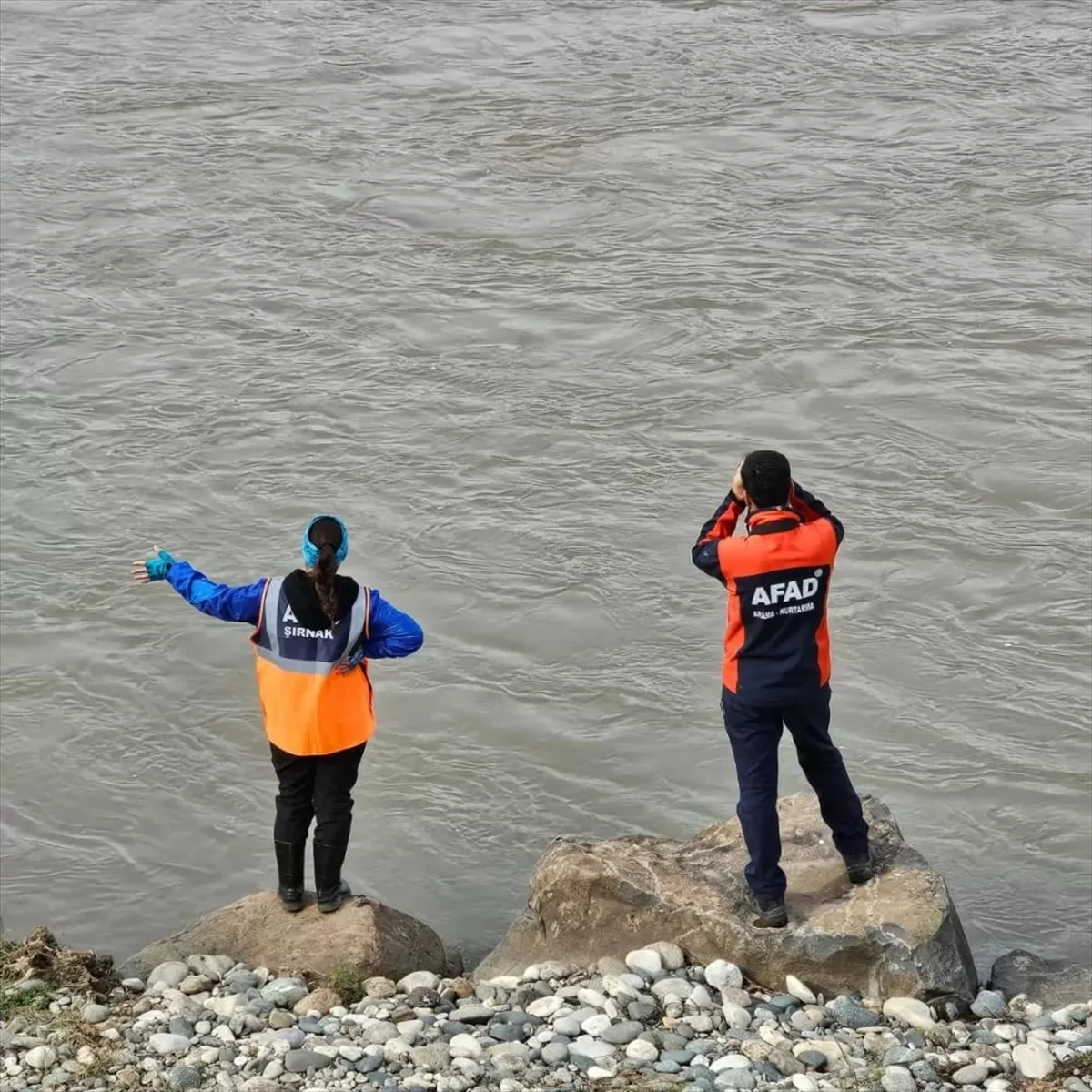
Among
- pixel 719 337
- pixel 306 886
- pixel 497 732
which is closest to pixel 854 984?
pixel 306 886

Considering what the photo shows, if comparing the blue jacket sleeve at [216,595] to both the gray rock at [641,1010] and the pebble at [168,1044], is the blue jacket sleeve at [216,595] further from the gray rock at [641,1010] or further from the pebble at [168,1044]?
the gray rock at [641,1010]

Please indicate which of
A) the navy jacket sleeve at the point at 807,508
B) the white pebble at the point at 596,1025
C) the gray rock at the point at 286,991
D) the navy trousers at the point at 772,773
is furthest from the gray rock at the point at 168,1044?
the navy jacket sleeve at the point at 807,508

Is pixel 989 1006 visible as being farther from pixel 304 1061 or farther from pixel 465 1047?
pixel 304 1061

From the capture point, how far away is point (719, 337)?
15586mm

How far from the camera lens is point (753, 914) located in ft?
22.4

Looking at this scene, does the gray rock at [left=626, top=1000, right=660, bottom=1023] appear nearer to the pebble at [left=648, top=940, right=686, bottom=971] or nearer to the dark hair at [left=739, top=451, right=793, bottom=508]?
the pebble at [left=648, top=940, right=686, bottom=971]

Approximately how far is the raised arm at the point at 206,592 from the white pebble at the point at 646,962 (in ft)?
6.46

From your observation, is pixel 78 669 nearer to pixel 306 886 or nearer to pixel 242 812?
pixel 242 812

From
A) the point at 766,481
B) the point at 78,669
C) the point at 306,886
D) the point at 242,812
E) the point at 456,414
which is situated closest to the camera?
the point at 766,481

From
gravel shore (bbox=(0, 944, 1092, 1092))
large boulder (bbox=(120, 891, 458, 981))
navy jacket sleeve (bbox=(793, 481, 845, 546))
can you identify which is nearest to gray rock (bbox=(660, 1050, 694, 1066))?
gravel shore (bbox=(0, 944, 1092, 1092))

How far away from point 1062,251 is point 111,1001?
1355cm

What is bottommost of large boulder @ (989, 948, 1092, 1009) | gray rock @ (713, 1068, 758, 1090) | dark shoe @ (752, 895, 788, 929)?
large boulder @ (989, 948, 1092, 1009)

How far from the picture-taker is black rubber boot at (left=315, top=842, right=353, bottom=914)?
23.5 ft

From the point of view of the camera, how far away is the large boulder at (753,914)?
6625mm
